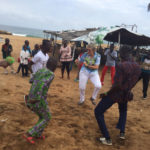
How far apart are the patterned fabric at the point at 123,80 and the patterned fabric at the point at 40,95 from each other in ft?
3.67

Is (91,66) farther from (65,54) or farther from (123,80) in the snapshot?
(65,54)

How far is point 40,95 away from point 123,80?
1.42 m

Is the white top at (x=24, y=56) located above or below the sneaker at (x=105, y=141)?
above

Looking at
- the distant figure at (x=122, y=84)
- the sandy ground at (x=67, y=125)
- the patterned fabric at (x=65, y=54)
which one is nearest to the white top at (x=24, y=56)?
the patterned fabric at (x=65, y=54)

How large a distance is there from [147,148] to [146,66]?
3.20m

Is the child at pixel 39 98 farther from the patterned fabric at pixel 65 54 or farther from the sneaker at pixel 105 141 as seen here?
the patterned fabric at pixel 65 54

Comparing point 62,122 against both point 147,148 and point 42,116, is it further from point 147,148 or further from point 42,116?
point 147,148

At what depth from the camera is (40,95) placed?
274cm

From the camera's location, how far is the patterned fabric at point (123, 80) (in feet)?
9.51

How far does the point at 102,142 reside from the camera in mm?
3262

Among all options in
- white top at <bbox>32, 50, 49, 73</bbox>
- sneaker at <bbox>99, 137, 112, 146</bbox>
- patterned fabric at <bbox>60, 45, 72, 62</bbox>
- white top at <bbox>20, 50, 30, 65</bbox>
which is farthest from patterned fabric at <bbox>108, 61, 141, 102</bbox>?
white top at <bbox>20, 50, 30, 65</bbox>

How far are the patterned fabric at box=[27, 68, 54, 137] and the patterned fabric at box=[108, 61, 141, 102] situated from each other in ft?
3.67

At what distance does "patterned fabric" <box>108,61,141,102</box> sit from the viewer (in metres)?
2.90

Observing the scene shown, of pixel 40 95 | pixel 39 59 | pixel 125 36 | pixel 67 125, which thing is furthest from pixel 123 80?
pixel 125 36
